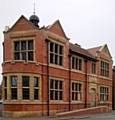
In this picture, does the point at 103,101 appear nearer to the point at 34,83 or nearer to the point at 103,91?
the point at 103,91

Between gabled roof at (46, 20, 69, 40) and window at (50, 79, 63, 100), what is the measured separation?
540 centimetres

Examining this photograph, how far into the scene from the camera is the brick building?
37125 millimetres

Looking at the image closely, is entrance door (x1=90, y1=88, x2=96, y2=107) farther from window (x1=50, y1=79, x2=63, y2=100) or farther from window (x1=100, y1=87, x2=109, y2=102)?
window (x1=50, y1=79, x2=63, y2=100)

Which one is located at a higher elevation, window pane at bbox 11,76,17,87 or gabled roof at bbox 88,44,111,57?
gabled roof at bbox 88,44,111,57

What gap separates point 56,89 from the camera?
137 ft

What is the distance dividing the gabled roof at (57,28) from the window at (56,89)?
540 cm

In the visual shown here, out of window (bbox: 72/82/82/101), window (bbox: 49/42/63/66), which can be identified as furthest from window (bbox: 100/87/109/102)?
window (bbox: 49/42/63/66)

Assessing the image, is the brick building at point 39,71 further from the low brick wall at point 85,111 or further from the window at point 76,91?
the low brick wall at point 85,111

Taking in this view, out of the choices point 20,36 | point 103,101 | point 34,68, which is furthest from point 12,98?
point 103,101

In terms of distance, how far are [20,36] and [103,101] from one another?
21.9 m

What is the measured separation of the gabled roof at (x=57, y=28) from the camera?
40812 mm

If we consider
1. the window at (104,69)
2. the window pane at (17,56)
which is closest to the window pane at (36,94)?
the window pane at (17,56)

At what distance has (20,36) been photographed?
129 feet

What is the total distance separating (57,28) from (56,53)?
9.33ft
